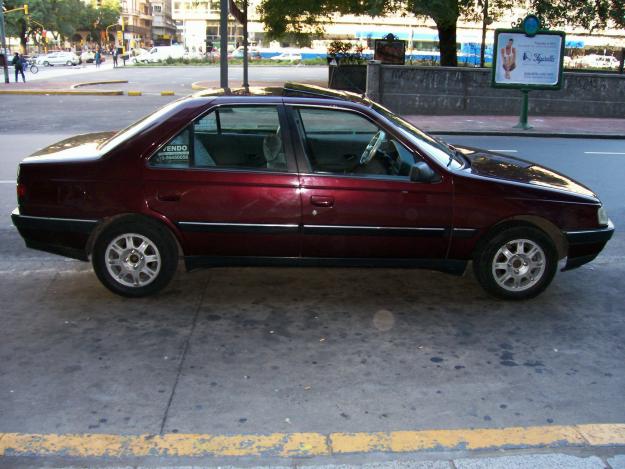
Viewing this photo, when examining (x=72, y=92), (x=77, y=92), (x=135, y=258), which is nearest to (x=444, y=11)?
(x=77, y=92)

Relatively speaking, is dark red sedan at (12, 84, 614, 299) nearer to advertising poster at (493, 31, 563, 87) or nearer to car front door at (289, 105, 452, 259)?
car front door at (289, 105, 452, 259)

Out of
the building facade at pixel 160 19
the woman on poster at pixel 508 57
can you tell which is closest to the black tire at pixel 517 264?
the woman on poster at pixel 508 57

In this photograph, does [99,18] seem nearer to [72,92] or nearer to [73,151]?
[72,92]

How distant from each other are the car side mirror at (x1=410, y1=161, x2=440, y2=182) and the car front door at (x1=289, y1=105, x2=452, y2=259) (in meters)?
0.06

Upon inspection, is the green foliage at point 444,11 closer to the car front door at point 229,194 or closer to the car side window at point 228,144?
the car side window at point 228,144

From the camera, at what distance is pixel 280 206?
4.74 meters

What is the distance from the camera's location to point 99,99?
2422cm

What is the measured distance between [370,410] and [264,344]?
101cm

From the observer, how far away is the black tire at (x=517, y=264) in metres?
4.86

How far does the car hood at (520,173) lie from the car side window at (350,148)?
60 centimetres

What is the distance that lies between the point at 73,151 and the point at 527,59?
1428 centimetres

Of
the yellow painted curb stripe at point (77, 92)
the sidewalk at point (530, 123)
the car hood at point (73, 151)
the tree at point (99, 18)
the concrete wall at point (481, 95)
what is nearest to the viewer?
the car hood at point (73, 151)

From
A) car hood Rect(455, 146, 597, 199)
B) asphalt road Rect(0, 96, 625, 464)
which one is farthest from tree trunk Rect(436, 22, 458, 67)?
car hood Rect(455, 146, 597, 199)

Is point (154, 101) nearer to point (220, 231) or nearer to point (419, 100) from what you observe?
point (419, 100)
